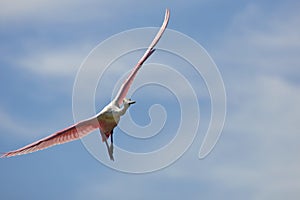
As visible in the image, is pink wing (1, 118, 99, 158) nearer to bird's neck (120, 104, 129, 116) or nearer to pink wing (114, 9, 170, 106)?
bird's neck (120, 104, 129, 116)

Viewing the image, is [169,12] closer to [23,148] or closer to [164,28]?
[164,28]

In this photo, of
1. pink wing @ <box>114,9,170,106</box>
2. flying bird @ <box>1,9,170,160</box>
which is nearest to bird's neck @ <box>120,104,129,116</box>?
flying bird @ <box>1,9,170,160</box>

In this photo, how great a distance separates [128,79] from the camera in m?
14.2

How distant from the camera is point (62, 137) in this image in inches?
577

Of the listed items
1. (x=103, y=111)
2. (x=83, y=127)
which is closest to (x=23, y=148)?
(x=83, y=127)

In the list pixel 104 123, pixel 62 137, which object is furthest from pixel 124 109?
pixel 62 137

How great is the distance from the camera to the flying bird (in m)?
13.3

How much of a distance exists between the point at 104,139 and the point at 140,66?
7.69 ft

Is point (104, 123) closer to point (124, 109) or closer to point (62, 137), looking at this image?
point (124, 109)

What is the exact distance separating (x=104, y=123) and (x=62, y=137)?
5.76ft

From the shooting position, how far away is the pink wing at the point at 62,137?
13930 millimetres

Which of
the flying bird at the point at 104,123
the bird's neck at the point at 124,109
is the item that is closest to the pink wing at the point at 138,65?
the flying bird at the point at 104,123

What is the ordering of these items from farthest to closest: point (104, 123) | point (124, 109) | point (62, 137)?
point (62, 137), point (104, 123), point (124, 109)

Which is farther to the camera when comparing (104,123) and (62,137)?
(62,137)
